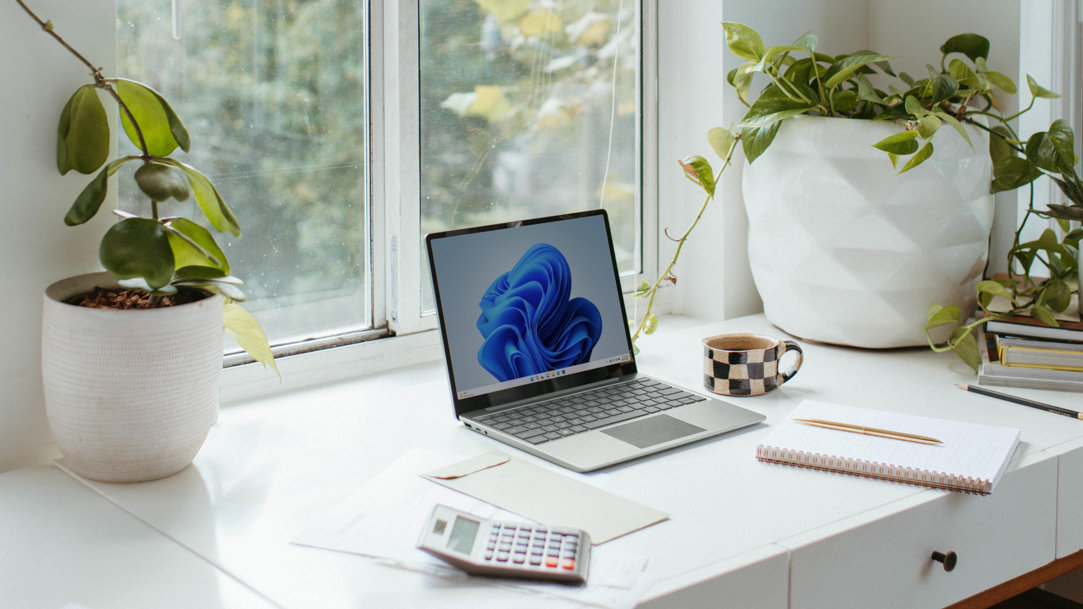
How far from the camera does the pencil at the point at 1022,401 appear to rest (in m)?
1.21

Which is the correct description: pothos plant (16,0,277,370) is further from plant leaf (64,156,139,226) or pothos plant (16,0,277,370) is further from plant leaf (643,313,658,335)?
plant leaf (643,313,658,335)

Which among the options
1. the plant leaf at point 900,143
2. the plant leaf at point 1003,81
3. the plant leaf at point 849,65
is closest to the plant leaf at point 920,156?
the plant leaf at point 900,143

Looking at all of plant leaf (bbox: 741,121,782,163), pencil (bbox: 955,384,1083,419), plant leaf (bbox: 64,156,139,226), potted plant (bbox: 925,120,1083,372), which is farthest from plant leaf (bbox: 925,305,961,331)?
plant leaf (bbox: 64,156,139,226)

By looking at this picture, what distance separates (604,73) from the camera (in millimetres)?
1725

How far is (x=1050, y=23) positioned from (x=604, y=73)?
0.74m

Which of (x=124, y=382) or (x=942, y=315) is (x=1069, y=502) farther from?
(x=124, y=382)

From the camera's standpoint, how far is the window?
51.0 inches

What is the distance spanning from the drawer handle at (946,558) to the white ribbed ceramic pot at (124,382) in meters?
0.77

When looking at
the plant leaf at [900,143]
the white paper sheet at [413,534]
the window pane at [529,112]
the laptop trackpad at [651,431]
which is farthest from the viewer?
the window pane at [529,112]

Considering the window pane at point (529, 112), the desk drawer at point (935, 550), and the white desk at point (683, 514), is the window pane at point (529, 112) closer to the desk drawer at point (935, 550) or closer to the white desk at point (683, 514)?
the white desk at point (683, 514)

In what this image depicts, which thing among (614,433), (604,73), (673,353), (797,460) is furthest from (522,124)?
(797,460)

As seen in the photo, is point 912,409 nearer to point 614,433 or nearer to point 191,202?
point 614,433

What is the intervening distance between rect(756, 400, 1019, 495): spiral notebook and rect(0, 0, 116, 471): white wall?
31.6 inches

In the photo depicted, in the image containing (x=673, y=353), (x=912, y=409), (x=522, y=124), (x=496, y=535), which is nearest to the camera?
(x=496, y=535)
